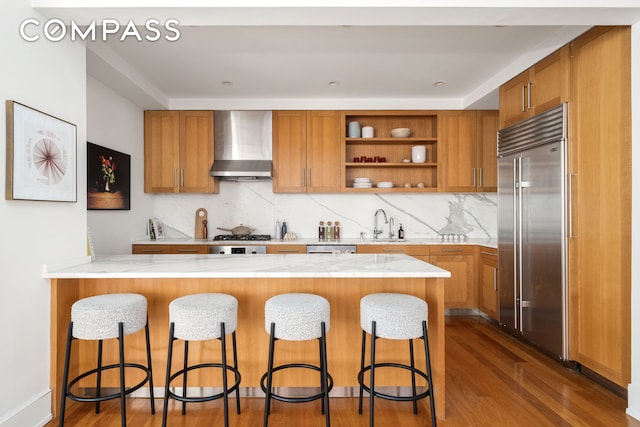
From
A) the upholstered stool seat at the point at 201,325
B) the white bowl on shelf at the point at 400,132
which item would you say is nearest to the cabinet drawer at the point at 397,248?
the white bowl on shelf at the point at 400,132

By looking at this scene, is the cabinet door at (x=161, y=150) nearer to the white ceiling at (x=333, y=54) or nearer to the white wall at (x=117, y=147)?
the white wall at (x=117, y=147)

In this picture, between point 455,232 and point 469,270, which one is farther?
point 455,232

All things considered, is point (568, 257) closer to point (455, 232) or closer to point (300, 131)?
point (455, 232)

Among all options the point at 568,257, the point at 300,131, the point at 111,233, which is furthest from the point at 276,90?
the point at 568,257

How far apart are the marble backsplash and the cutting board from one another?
0.20 feet

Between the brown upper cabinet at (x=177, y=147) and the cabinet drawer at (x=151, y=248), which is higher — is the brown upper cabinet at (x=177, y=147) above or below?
above

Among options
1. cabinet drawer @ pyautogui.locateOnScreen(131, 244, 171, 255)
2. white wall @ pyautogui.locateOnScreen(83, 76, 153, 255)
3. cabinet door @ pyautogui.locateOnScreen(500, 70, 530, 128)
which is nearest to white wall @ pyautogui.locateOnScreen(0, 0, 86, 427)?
white wall @ pyautogui.locateOnScreen(83, 76, 153, 255)

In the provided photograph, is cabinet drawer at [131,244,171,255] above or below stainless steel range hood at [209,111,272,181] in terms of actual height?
below

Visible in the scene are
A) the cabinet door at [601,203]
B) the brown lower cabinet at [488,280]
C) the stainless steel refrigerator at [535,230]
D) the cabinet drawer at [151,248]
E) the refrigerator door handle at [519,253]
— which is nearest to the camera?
the cabinet door at [601,203]

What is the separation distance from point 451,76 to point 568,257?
6.90 feet

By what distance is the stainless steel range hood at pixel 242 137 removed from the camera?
451 cm

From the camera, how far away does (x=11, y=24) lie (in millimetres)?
1972

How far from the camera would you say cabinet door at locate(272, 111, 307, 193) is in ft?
14.8

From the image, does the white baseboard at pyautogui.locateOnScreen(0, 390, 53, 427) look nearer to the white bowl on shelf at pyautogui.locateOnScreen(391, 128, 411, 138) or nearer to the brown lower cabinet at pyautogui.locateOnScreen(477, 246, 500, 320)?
the brown lower cabinet at pyautogui.locateOnScreen(477, 246, 500, 320)
